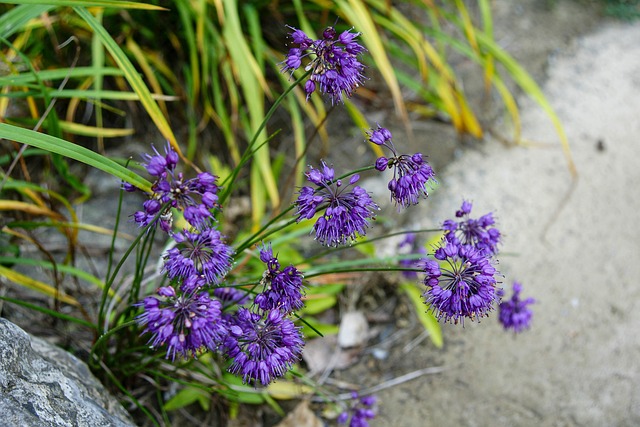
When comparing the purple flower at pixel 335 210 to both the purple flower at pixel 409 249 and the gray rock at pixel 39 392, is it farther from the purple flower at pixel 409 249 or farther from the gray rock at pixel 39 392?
the purple flower at pixel 409 249

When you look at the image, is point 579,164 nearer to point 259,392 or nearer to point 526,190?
A: point 526,190

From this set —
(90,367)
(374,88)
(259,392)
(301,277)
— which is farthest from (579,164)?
(90,367)

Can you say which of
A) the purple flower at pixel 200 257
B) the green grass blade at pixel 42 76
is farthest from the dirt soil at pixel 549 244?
the purple flower at pixel 200 257

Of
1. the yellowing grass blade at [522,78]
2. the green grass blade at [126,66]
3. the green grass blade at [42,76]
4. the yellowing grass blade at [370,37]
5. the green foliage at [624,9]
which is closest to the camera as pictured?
Answer: the green grass blade at [126,66]

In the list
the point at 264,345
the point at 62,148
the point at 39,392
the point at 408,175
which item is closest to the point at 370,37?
the point at 408,175

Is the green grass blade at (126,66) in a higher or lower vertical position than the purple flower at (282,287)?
higher

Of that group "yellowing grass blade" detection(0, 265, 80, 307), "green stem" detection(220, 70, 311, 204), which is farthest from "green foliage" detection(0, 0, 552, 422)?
"green stem" detection(220, 70, 311, 204)
